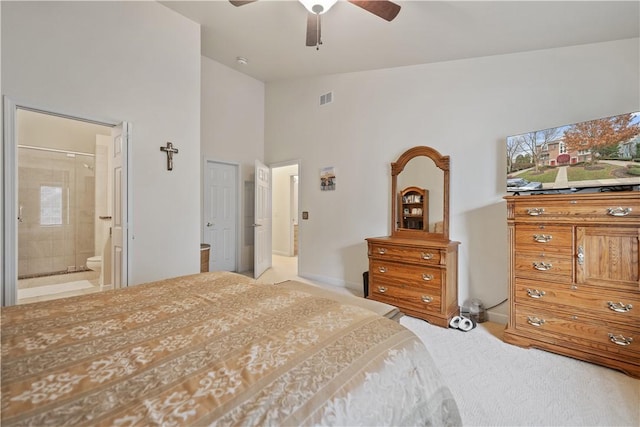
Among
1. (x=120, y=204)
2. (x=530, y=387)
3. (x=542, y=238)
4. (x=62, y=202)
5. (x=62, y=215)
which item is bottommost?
(x=530, y=387)

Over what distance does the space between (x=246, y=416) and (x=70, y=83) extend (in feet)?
10.5

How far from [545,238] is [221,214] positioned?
449 cm

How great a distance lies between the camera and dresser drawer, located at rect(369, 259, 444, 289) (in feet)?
9.65

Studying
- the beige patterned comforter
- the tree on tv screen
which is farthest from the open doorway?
the beige patterned comforter

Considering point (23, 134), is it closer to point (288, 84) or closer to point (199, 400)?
point (288, 84)

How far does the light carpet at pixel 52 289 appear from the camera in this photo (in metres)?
3.73

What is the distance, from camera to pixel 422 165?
3459mm

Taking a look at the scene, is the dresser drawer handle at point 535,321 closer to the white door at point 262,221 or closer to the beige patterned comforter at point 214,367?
the beige patterned comforter at point 214,367

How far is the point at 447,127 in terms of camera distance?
10.8ft

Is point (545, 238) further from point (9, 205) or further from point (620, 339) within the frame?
point (9, 205)

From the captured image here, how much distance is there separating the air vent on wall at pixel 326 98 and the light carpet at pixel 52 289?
449 centimetres

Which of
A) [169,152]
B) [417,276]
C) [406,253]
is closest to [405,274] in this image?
[417,276]

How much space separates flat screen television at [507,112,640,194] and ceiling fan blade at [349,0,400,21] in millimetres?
1680

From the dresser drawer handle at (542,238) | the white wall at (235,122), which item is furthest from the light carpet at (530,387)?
the white wall at (235,122)
